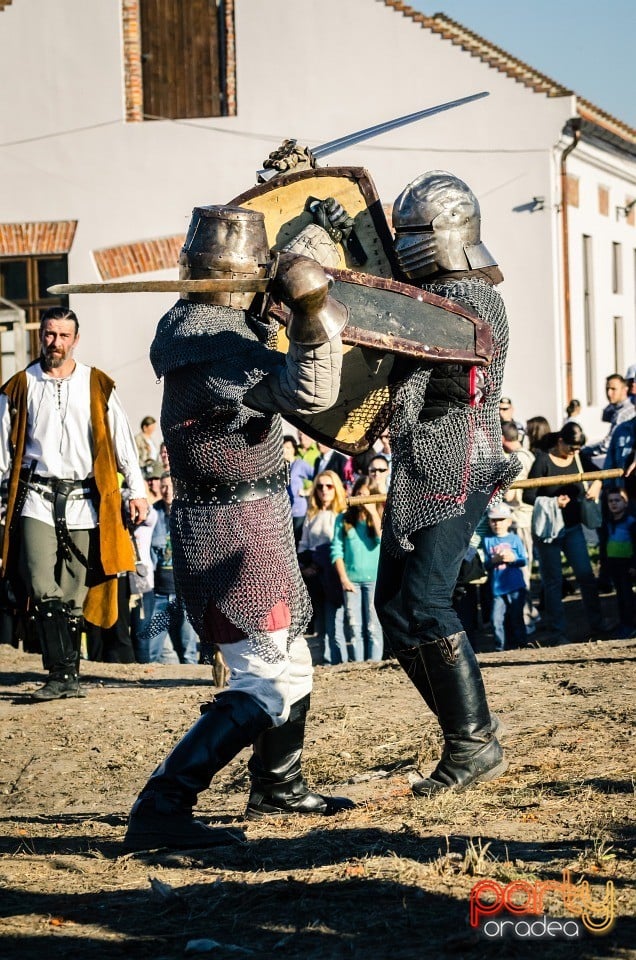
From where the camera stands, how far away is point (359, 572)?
9.15m

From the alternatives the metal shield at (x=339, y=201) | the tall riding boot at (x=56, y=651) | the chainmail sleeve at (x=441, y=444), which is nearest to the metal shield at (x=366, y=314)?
the metal shield at (x=339, y=201)

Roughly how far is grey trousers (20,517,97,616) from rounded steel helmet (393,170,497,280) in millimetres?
3044

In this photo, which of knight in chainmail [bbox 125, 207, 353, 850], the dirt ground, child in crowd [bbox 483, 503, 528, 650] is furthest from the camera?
child in crowd [bbox 483, 503, 528, 650]

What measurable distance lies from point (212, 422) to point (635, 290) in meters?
22.1

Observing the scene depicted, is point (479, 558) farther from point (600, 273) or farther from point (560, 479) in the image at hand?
point (600, 273)

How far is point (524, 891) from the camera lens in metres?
3.04

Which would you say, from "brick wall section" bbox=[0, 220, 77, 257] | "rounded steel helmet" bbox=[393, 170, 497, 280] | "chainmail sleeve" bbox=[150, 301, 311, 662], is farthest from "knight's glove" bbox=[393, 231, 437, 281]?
"brick wall section" bbox=[0, 220, 77, 257]

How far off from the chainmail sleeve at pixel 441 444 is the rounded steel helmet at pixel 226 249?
67 centimetres

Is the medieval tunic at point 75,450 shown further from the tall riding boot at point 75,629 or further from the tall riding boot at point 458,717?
the tall riding boot at point 458,717

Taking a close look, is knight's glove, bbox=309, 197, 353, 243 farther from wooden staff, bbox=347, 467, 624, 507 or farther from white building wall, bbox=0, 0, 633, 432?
white building wall, bbox=0, 0, 633, 432

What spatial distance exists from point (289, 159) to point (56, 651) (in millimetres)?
3273

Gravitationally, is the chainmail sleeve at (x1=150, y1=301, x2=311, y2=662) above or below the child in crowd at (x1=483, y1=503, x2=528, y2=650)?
above

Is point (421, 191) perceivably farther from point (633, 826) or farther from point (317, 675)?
point (317, 675)

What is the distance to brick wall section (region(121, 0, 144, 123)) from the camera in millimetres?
19859
